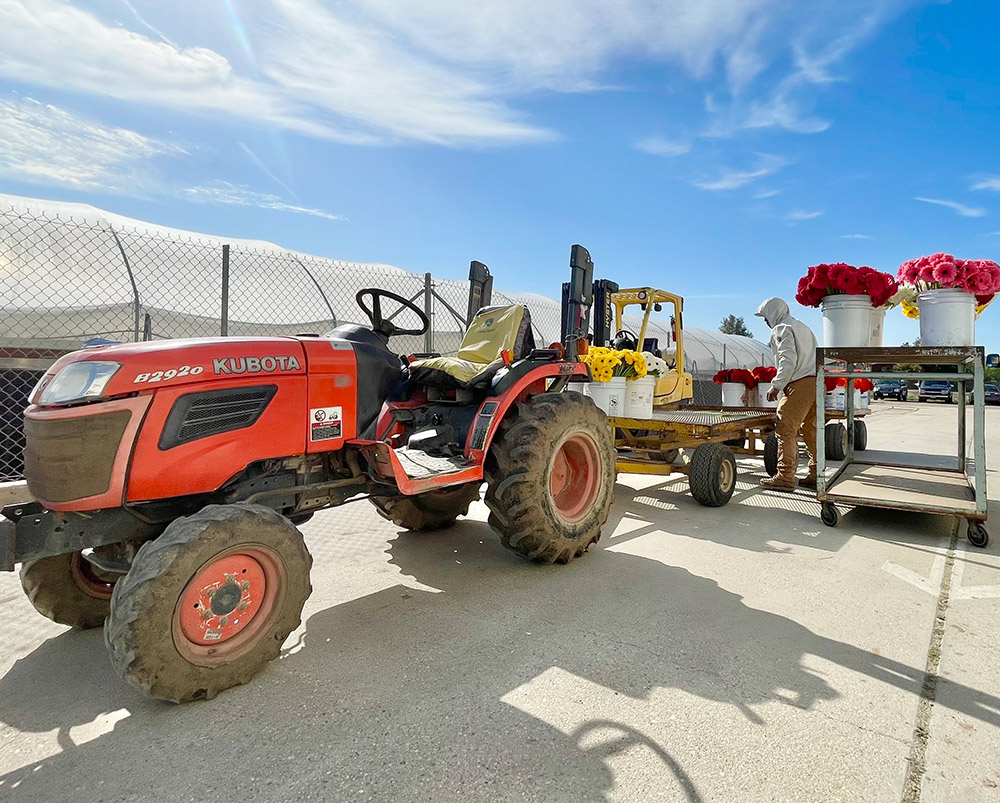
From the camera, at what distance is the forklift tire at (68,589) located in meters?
2.46

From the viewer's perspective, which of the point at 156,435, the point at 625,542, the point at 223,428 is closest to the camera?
the point at 156,435

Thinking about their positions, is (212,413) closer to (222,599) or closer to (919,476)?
(222,599)

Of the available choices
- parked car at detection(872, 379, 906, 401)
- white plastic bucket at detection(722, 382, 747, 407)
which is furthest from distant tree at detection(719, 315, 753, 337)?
white plastic bucket at detection(722, 382, 747, 407)

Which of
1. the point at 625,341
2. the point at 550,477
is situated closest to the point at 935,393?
the point at 625,341

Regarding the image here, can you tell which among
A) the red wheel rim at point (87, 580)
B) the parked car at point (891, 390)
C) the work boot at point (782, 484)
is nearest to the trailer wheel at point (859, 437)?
the work boot at point (782, 484)

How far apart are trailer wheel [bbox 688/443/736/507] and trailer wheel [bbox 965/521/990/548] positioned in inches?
68.2

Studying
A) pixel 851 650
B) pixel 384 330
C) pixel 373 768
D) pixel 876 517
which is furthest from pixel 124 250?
pixel 876 517

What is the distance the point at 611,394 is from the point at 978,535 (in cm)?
286

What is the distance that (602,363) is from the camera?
5.49 metres

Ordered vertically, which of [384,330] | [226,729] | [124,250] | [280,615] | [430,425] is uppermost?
[124,250]

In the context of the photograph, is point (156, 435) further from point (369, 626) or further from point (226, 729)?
point (369, 626)

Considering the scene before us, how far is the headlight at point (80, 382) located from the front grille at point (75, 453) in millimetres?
82

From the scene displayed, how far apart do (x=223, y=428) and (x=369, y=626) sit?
115 cm

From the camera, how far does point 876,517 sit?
4980mm
